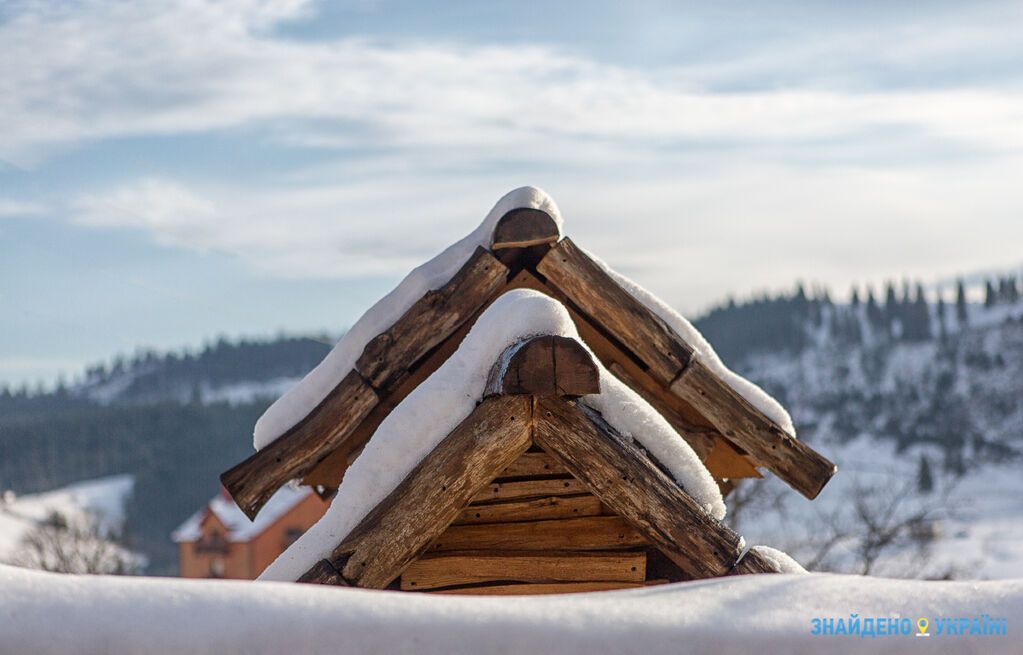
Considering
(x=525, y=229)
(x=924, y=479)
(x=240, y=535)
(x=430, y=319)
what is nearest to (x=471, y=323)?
(x=430, y=319)

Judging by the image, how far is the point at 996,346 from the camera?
134500 mm

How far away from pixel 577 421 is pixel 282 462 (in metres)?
1.37

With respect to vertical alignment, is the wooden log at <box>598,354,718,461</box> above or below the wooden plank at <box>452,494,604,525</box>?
above

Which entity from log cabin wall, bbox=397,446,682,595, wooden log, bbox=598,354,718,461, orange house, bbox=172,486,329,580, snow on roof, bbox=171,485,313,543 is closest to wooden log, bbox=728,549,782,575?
log cabin wall, bbox=397,446,682,595

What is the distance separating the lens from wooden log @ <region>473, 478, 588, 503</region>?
3609mm

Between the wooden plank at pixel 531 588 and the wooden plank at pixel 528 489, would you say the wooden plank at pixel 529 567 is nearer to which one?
the wooden plank at pixel 531 588

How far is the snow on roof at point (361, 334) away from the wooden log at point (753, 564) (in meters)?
1.59

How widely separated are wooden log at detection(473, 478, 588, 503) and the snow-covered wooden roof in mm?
662

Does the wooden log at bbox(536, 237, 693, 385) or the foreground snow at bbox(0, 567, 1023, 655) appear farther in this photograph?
the wooden log at bbox(536, 237, 693, 385)

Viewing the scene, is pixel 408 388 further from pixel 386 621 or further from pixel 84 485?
pixel 84 485

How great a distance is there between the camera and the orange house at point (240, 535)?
4050 cm

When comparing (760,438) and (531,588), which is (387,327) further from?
(760,438)

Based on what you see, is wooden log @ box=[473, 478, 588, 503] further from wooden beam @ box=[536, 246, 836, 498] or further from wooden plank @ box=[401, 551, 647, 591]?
wooden beam @ box=[536, 246, 836, 498]

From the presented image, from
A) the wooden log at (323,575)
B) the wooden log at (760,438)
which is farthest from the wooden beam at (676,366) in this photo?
the wooden log at (323,575)
